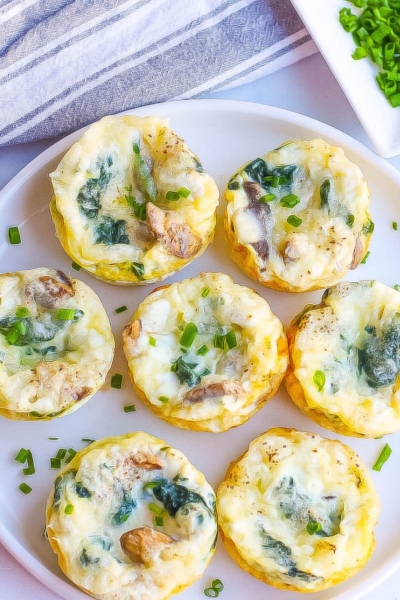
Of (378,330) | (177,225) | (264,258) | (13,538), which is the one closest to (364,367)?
(378,330)

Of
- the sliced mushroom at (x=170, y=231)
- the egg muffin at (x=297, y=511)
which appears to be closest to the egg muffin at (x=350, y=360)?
the egg muffin at (x=297, y=511)

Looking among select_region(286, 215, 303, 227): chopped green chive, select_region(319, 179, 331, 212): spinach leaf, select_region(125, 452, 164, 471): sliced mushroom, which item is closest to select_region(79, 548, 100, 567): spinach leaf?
select_region(125, 452, 164, 471): sliced mushroom

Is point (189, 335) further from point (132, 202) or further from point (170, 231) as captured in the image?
point (132, 202)

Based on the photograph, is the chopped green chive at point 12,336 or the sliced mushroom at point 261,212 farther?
the sliced mushroom at point 261,212

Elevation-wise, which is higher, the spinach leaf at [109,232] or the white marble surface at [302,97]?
the spinach leaf at [109,232]

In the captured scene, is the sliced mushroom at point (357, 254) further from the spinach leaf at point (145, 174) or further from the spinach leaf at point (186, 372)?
the spinach leaf at point (145, 174)

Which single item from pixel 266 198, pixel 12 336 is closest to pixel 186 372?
pixel 12 336
